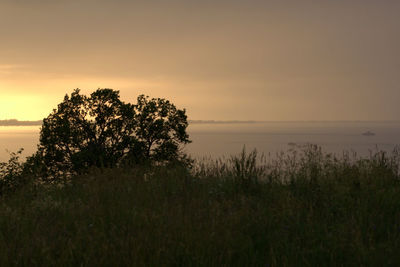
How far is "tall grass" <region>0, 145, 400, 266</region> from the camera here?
14.1ft

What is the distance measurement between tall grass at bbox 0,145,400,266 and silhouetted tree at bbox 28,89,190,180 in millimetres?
11320

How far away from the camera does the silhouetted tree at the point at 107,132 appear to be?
19875 mm

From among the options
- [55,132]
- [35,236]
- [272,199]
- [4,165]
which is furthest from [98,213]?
[55,132]

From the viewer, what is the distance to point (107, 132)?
67.5 feet

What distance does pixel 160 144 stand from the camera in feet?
69.5

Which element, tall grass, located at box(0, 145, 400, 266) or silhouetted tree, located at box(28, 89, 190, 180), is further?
silhouetted tree, located at box(28, 89, 190, 180)

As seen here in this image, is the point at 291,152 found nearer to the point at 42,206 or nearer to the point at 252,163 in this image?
the point at 252,163

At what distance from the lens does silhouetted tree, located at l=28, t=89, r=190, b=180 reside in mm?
19875

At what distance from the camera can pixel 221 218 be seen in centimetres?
538

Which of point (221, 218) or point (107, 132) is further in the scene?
point (107, 132)

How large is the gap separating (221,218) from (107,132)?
53.7 ft

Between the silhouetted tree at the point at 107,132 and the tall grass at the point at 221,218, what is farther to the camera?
the silhouetted tree at the point at 107,132

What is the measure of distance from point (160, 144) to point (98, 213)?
15399 mm

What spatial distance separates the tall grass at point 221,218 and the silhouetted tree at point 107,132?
11320mm
